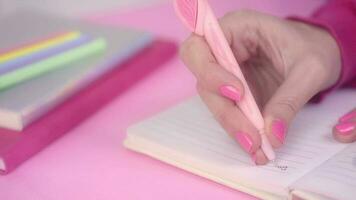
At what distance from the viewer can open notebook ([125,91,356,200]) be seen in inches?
19.8

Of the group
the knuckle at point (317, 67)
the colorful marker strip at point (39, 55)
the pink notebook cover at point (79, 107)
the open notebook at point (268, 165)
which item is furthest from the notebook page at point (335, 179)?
the colorful marker strip at point (39, 55)

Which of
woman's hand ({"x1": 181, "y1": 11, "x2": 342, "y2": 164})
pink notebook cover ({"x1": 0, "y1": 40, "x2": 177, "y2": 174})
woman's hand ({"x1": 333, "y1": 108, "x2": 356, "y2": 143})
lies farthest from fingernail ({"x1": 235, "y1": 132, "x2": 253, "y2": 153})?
pink notebook cover ({"x1": 0, "y1": 40, "x2": 177, "y2": 174})

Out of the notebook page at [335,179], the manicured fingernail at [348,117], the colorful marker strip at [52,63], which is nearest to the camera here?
the notebook page at [335,179]

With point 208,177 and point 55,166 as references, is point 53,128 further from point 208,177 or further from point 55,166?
point 208,177

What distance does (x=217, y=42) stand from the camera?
55cm

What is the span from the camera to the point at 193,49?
1.92 ft

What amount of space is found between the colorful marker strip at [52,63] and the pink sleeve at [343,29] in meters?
0.29

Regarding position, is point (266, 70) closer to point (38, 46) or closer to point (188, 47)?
point (188, 47)

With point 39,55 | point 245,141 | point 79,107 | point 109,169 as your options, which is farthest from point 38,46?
point 245,141

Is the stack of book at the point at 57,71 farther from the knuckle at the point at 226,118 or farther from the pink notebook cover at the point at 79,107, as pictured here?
the knuckle at the point at 226,118

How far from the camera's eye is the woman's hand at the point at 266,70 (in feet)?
1.76

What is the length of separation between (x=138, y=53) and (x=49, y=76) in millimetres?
176

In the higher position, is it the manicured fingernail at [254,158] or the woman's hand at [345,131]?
the manicured fingernail at [254,158]

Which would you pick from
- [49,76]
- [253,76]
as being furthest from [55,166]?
[253,76]
